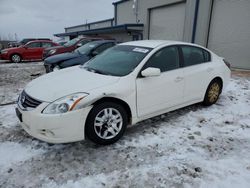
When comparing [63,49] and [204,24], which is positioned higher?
[204,24]

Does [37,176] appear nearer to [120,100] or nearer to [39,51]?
[120,100]

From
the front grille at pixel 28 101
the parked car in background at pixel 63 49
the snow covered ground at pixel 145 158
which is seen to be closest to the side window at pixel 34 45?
the parked car in background at pixel 63 49

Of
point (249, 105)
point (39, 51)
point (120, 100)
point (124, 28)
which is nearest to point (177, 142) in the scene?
point (120, 100)

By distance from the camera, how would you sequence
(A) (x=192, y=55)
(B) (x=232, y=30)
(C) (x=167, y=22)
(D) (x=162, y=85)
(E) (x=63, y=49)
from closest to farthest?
(D) (x=162, y=85), (A) (x=192, y=55), (B) (x=232, y=30), (E) (x=63, y=49), (C) (x=167, y=22)

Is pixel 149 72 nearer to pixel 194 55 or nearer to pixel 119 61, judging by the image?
pixel 119 61

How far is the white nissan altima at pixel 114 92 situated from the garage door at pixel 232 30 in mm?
6996

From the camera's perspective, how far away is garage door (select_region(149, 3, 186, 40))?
12.9 m

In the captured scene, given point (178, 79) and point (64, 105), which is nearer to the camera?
point (64, 105)

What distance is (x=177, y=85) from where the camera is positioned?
11.8 ft

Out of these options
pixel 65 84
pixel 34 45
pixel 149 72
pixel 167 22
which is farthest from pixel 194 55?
pixel 34 45

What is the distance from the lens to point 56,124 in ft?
8.14

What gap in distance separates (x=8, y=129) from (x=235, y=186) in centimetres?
361

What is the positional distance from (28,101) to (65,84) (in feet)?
1.85

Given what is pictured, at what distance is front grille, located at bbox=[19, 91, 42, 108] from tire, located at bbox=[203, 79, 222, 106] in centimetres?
353
